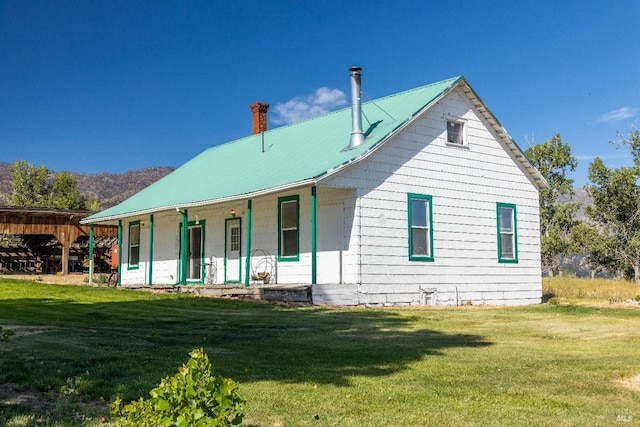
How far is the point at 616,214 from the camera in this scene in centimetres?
3634

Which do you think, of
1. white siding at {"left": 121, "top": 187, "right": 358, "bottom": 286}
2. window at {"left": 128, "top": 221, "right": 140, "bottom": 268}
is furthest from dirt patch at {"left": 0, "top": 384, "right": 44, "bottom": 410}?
window at {"left": 128, "top": 221, "right": 140, "bottom": 268}

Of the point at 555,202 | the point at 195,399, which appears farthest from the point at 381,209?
the point at 555,202

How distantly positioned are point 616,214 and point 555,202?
4.01 metres

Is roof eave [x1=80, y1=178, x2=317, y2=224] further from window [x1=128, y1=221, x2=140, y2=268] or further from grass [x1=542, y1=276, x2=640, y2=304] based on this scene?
grass [x1=542, y1=276, x2=640, y2=304]

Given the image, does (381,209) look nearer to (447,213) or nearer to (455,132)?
(447,213)

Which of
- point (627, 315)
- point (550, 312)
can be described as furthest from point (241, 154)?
point (627, 315)

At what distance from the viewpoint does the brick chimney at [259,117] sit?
2620 centimetres

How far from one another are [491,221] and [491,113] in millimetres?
3238

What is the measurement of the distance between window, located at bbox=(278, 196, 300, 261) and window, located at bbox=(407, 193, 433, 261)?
10.2ft

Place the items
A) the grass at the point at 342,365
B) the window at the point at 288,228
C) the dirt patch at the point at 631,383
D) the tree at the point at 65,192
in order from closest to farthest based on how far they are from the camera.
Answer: the grass at the point at 342,365
the dirt patch at the point at 631,383
the window at the point at 288,228
the tree at the point at 65,192

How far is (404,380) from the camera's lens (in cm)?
682

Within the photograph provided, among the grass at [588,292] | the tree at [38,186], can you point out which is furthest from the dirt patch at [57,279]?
the tree at [38,186]

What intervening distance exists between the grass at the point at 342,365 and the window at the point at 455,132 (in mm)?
7586

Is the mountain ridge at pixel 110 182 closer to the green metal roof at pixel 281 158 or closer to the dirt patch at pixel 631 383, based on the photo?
the green metal roof at pixel 281 158
